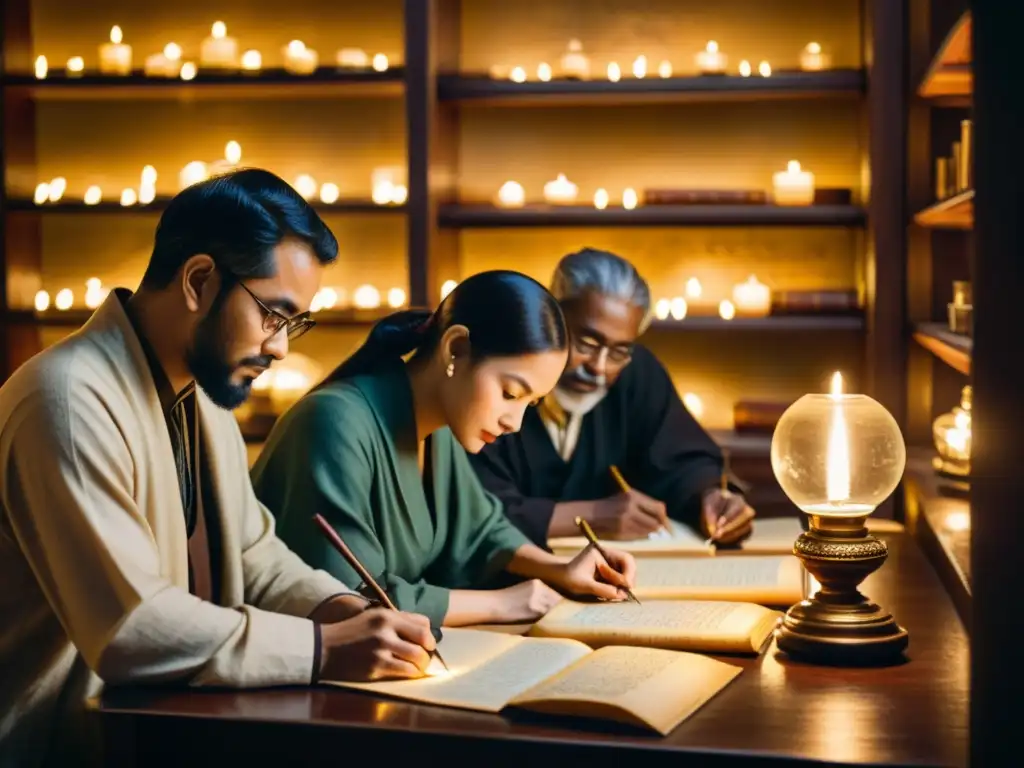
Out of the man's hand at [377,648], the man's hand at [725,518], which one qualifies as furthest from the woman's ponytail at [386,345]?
the man's hand at [725,518]

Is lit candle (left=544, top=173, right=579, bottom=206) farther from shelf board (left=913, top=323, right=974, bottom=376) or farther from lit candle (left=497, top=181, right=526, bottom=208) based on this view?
shelf board (left=913, top=323, right=974, bottom=376)

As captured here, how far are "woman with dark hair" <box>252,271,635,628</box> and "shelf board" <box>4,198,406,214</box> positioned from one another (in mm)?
2450

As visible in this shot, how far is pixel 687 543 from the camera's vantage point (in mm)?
3213

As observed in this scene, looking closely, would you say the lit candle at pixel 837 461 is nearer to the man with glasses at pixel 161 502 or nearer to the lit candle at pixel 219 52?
the man with glasses at pixel 161 502

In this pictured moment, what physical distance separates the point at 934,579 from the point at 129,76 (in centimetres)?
359

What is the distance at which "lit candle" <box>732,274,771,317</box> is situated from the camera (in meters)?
5.08

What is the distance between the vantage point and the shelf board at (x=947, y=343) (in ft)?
10.8

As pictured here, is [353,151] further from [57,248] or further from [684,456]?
[684,456]

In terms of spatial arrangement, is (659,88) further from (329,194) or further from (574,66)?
(329,194)

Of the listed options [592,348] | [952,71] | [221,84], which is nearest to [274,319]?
[592,348]

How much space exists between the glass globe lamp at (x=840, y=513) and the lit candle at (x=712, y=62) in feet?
9.98

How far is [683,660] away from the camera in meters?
2.04

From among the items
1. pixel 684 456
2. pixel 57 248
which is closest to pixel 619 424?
pixel 684 456

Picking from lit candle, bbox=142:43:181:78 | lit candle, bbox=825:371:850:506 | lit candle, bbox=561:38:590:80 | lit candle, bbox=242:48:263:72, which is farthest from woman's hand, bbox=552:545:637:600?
lit candle, bbox=142:43:181:78
